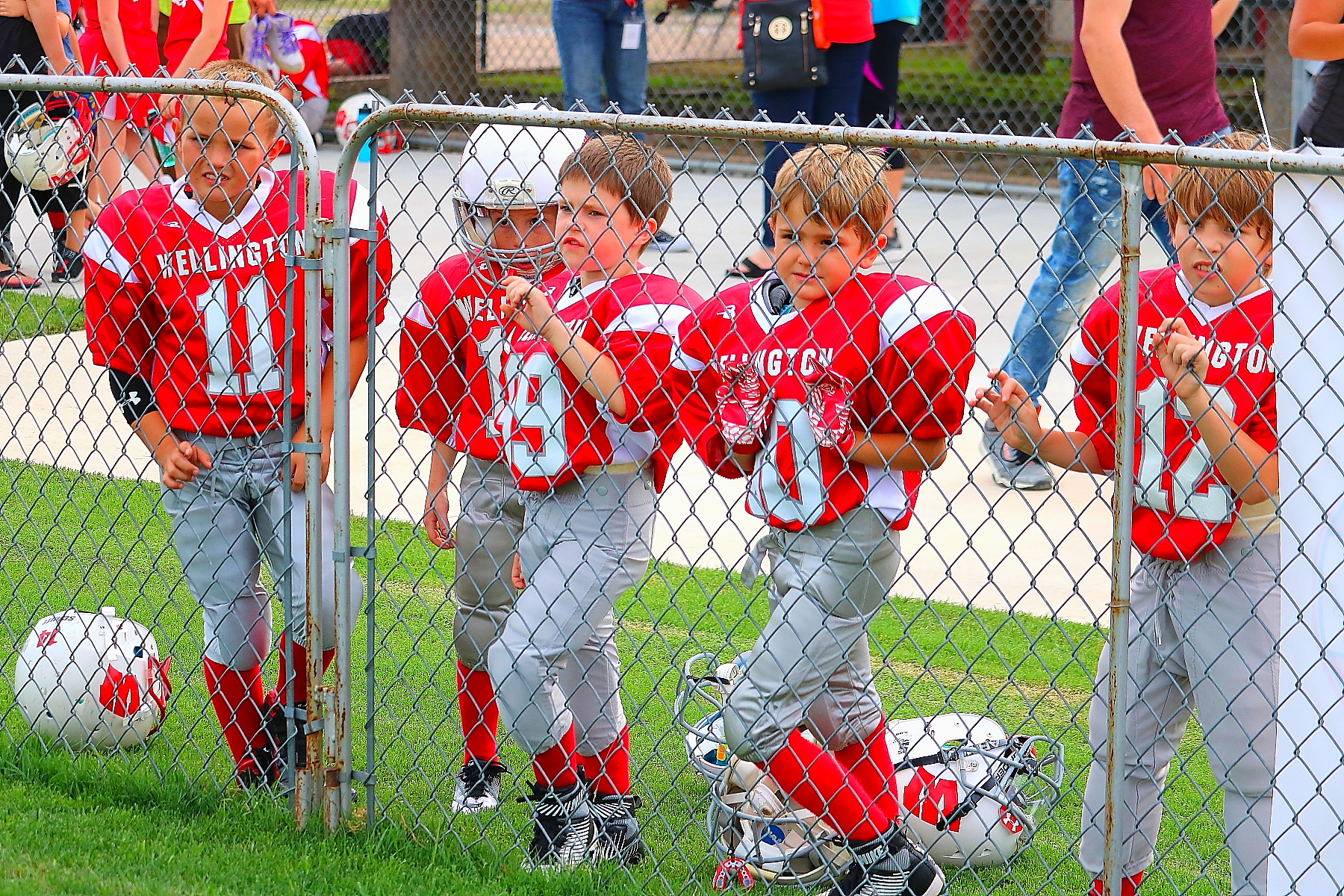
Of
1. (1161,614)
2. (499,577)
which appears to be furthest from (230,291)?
(1161,614)

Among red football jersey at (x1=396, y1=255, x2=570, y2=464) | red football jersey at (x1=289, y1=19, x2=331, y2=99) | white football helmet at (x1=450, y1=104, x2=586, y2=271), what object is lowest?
red football jersey at (x1=289, y1=19, x2=331, y2=99)

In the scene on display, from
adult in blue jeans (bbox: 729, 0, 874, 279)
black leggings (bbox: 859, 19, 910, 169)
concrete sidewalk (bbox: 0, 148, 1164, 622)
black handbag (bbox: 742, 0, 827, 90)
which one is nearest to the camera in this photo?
concrete sidewalk (bbox: 0, 148, 1164, 622)

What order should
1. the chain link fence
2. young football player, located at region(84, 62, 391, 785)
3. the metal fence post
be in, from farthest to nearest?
young football player, located at region(84, 62, 391, 785)
the chain link fence
the metal fence post

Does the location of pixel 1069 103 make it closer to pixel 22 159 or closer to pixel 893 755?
pixel 893 755

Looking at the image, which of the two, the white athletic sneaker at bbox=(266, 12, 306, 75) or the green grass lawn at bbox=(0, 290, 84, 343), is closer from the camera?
the green grass lawn at bbox=(0, 290, 84, 343)

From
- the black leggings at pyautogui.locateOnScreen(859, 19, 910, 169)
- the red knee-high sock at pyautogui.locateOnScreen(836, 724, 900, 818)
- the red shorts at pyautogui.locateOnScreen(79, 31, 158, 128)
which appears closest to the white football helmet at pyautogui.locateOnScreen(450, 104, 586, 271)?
the red knee-high sock at pyautogui.locateOnScreen(836, 724, 900, 818)

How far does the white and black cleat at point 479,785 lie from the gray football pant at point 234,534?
43 centimetres

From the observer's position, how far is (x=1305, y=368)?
7.44ft

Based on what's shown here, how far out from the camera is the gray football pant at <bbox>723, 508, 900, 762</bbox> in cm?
268

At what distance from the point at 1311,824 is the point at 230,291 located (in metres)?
2.13

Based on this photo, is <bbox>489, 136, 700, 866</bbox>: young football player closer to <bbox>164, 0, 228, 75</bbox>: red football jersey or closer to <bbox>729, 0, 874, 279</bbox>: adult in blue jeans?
<bbox>729, 0, 874, 279</bbox>: adult in blue jeans

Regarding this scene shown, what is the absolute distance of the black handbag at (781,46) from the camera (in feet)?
22.0

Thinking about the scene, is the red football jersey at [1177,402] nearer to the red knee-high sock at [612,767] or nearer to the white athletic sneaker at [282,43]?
the red knee-high sock at [612,767]

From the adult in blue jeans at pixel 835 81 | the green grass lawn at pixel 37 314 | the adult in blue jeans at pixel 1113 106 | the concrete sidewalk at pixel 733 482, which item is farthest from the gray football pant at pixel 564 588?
the green grass lawn at pixel 37 314
